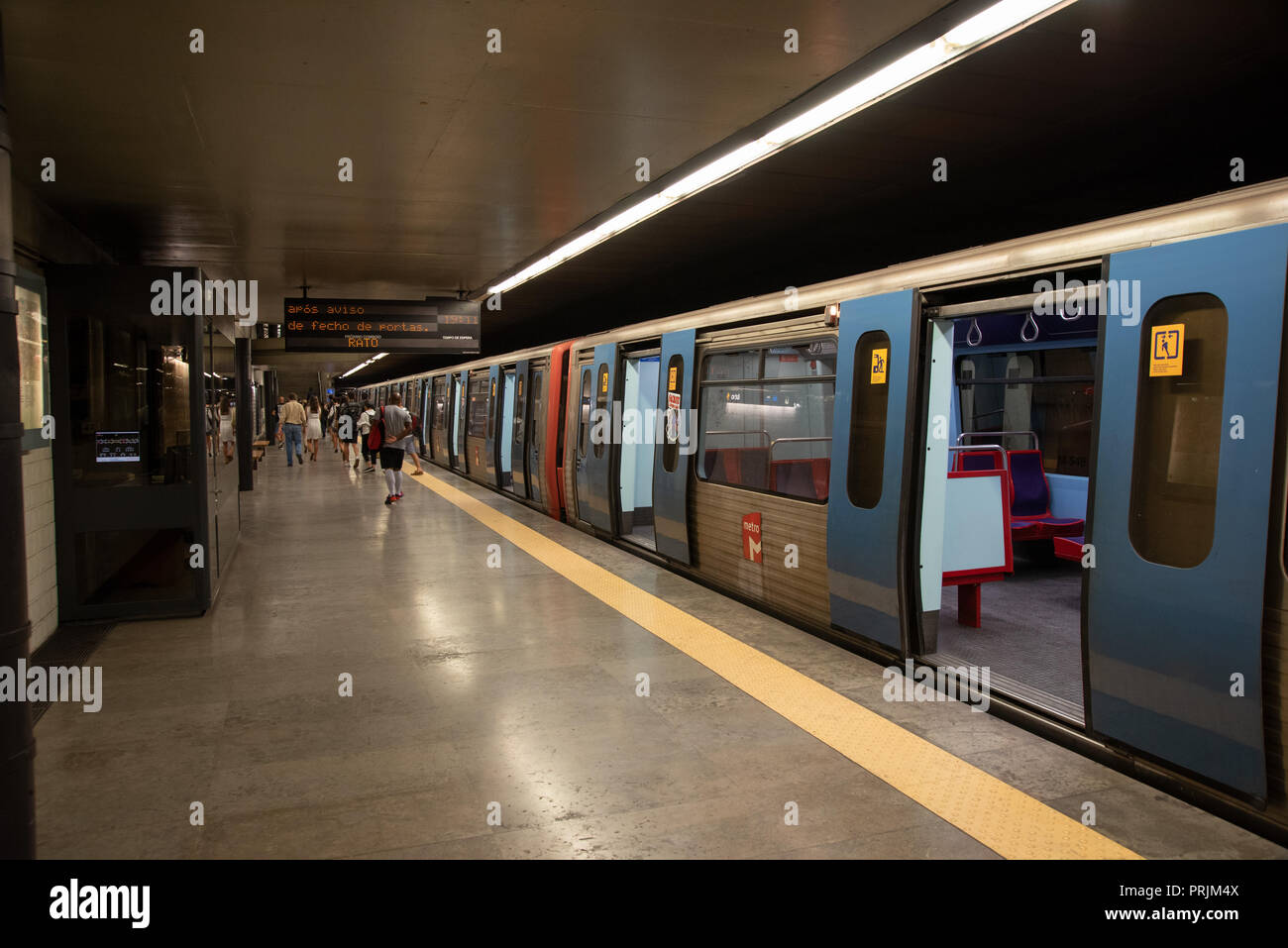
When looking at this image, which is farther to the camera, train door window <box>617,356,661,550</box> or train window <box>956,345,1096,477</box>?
train door window <box>617,356,661,550</box>

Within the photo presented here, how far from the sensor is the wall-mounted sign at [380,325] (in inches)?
411

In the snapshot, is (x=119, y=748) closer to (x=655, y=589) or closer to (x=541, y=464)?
(x=655, y=589)

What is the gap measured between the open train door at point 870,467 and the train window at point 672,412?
2.23 m

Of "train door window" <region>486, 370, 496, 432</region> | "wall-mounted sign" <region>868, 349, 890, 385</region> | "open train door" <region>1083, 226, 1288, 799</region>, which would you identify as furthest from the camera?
"train door window" <region>486, 370, 496, 432</region>

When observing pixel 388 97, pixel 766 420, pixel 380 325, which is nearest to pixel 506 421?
pixel 380 325

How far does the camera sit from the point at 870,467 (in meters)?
5.20

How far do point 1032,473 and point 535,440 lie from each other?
6.59 metres

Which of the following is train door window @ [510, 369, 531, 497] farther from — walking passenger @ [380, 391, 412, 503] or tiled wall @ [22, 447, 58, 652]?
tiled wall @ [22, 447, 58, 652]

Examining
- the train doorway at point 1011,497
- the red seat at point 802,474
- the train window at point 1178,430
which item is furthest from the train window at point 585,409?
the train window at point 1178,430

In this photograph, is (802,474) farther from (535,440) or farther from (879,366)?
(535,440)

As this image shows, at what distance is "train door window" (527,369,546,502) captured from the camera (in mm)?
11922

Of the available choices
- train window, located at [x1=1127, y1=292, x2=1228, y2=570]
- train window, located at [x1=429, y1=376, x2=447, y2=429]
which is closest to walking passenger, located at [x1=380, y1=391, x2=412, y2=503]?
train window, located at [x1=429, y1=376, x2=447, y2=429]

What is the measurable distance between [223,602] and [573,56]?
205 inches

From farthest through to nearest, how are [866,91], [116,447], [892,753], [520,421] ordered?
[520,421] → [116,447] → [866,91] → [892,753]
